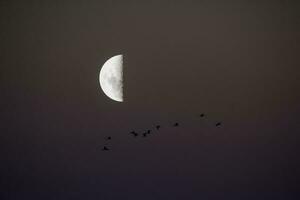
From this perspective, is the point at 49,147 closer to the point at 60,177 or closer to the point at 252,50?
the point at 60,177

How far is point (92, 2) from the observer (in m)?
2.88

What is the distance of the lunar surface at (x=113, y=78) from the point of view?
278 cm

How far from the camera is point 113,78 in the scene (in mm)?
2789

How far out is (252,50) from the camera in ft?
9.41

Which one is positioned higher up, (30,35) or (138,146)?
(30,35)

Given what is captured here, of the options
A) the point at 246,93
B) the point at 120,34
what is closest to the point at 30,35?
the point at 120,34

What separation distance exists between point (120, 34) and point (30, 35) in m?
0.79

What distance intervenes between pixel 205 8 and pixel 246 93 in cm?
84

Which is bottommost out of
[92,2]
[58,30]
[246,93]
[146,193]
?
[146,193]

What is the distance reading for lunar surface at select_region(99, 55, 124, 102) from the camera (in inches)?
110

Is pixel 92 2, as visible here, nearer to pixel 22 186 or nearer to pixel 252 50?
pixel 252 50

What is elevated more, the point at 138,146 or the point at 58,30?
the point at 58,30

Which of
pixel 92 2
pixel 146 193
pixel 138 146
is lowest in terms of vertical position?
pixel 146 193

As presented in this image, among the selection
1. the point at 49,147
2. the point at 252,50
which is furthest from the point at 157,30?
the point at 49,147
